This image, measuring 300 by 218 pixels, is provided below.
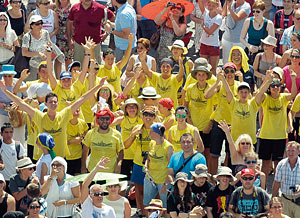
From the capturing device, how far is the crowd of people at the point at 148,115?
12.8m

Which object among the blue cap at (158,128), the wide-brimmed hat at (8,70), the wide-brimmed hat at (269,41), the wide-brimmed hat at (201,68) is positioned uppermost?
the wide-brimmed hat at (269,41)

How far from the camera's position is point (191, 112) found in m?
15.1

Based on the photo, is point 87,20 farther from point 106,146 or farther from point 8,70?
point 106,146

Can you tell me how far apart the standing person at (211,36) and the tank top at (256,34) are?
69 centimetres

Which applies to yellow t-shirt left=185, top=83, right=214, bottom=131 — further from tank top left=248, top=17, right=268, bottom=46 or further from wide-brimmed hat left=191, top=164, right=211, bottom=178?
tank top left=248, top=17, right=268, bottom=46

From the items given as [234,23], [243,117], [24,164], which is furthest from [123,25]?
[24,164]

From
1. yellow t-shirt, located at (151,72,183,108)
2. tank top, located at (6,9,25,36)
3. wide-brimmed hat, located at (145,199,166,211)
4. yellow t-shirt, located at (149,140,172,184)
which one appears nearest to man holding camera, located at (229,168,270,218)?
wide-brimmed hat, located at (145,199,166,211)

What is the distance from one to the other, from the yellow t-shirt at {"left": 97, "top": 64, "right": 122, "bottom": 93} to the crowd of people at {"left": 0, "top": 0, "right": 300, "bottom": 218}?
2cm

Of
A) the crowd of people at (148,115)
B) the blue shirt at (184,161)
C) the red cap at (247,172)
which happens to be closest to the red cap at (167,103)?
the crowd of people at (148,115)

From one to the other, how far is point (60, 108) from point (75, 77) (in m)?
0.84

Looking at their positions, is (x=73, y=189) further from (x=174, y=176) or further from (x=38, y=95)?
(x=38, y=95)

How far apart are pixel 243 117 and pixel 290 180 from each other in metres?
1.46

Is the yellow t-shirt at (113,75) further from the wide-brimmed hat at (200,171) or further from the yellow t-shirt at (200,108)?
the wide-brimmed hat at (200,171)

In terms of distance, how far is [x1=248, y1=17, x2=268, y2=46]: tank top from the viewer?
17.3 m
